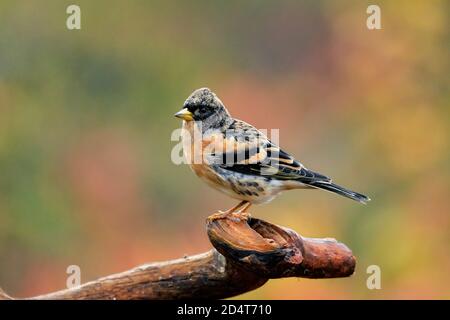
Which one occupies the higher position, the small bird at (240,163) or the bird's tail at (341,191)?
the small bird at (240,163)

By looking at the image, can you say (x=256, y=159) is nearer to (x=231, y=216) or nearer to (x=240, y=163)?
(x=240, y=163)

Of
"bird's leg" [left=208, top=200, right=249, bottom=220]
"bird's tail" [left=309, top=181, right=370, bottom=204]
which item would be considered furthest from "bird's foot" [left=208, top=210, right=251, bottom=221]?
"bird's tail" [left=309, top=181, right=370, bottom=204]

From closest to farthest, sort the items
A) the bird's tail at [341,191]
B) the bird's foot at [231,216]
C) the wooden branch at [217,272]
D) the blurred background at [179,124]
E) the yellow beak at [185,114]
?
1. the wooden branch at [217,272]
2. the bird's foot at [231,216]
3. the bird's tail at [341,191]
4. the yellow beak at [185,114]
5. the blurred background at [179,124]

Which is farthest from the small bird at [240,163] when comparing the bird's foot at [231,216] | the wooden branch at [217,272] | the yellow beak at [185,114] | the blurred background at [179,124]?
the blurred background at [179,124]

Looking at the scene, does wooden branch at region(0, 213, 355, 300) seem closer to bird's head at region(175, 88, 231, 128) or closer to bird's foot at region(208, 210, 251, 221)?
bird's foot at region(208, 210, 251, 221)

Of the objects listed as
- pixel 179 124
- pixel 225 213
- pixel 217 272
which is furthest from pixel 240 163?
pixel 179 124

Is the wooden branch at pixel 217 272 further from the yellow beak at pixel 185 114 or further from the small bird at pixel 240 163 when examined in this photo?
the yellow beak at pixel 185 114

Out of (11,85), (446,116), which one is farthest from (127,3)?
(446,116)
